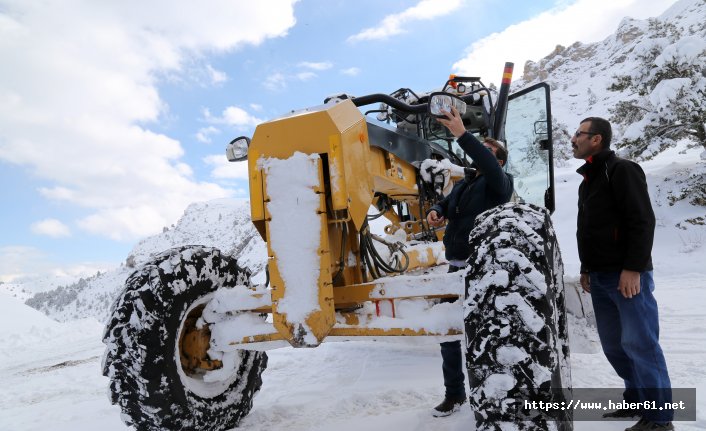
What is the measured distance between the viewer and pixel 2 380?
6.97 m

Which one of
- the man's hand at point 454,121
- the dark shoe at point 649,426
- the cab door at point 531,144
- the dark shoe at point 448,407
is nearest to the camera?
the dark shoe at point 649,426

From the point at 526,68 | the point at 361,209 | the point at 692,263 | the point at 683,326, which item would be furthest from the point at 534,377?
the point at 526,68

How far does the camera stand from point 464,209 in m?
3.62

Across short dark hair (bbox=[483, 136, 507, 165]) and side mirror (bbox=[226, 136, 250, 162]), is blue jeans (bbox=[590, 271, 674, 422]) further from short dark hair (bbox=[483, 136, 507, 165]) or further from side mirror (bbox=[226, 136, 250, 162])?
side mirror (bbox=[226, 136, 250, 162])

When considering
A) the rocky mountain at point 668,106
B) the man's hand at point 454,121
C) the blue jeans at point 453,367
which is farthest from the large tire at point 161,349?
the rocky mountain at point 668,106

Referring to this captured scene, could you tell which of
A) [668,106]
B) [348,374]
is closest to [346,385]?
[348,374]

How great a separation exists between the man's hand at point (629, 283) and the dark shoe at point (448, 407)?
133 centimetres

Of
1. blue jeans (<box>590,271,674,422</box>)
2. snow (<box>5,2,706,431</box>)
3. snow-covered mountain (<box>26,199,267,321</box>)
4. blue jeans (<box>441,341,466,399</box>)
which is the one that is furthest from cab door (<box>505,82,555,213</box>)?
snow-covered mountain (<box>26,199,267,321</box>)

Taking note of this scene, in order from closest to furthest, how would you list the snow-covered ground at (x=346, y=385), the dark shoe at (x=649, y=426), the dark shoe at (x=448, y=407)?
the dark shoe at (x=649, y=426) → the dark shoe at (x=448, y=407) → the snow-covered ground at (x=346, y=385)

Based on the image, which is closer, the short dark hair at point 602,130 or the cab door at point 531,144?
the short dark hair at point 602,130

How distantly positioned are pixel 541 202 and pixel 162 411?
15.0 ft

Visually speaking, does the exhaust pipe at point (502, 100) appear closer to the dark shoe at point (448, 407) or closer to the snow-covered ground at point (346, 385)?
the snow-covered ground at point (346, 385)

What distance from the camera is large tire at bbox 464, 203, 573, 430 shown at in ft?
6.86

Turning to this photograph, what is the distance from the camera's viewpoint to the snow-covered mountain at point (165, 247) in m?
89.1
